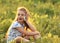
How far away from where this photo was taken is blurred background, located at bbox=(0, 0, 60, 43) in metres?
9.42

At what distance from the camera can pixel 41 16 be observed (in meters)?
11.5

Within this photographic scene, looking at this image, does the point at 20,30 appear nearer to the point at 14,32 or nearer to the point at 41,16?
the point at 14,32

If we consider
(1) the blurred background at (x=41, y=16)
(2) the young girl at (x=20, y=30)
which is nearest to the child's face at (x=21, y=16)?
(2) the young girl at (x=20, y=30)

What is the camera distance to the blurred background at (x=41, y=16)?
9.42 metres

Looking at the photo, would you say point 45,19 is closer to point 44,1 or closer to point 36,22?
point 36,22

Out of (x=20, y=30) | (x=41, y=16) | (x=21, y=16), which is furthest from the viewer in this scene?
(x=41, y=16)

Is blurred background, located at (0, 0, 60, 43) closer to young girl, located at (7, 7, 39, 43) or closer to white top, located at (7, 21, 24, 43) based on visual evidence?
young girl, located at (7, 7, 39, 43)

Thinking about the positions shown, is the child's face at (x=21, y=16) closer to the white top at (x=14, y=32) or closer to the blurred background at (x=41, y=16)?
the white top at (x=14, y=32)

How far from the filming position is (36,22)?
34.0 ft

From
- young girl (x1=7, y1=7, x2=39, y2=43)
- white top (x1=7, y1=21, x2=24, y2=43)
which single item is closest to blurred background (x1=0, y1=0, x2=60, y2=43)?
young girl (x1=7, y1=7, x2=39, y2=43)

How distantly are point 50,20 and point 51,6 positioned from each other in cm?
282

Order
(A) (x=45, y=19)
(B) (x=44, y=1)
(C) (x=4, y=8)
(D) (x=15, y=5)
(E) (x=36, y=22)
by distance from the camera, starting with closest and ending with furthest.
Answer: (E) (x=36, y=22) → (A) (x=45, y=19) → (C) (x=4, y=8) → (D) (x=15, y=5) → (B) (x=44, y=1)

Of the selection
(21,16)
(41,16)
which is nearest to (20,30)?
(21,16)

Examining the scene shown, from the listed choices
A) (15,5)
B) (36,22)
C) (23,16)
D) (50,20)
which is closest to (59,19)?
(50,20)
